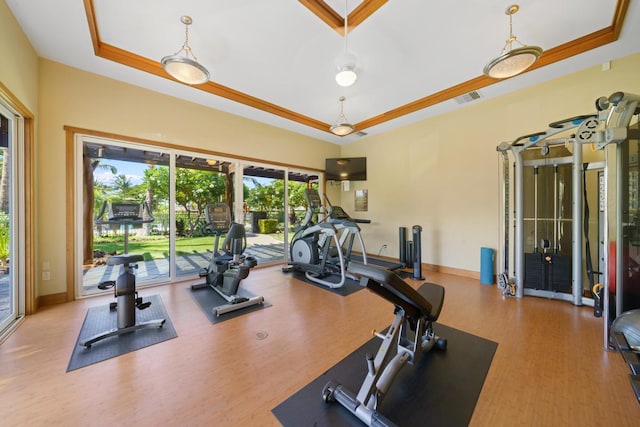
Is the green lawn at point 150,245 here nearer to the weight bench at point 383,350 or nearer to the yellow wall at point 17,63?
the yellow wall at point 17,63

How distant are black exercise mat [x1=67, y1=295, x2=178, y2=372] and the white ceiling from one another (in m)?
3.30

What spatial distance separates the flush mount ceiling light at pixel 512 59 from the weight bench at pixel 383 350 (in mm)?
2637

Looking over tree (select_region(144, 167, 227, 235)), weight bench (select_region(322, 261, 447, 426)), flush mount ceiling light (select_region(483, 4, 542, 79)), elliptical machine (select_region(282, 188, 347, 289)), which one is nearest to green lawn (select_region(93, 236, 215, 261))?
tree (select_region(144, 167, 227, 235))

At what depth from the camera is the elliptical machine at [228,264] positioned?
10.3 feet

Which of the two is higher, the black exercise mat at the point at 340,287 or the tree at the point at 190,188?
the tree at the point at 190,188

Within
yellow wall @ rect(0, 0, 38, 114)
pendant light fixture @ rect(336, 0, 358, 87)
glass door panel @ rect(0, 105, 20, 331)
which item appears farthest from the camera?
pendant light fixture @ rect(336, 0, 358, 87)

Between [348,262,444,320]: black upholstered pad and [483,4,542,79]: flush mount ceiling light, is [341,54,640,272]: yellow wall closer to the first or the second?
[483,4,542,79]: flush mount ceiling light

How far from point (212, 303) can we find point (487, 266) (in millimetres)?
4527

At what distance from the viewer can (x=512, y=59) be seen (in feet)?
8.27

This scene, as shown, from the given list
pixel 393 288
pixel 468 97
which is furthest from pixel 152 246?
pixel 468 97

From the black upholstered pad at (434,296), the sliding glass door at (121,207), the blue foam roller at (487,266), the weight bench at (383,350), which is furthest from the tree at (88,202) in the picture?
the blue foam roller at (487,266)

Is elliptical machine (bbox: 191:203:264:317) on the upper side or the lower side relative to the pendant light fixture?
lower

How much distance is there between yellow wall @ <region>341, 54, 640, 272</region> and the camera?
343 cm

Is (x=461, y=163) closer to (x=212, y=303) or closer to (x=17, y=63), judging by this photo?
(x=212, y=303)
